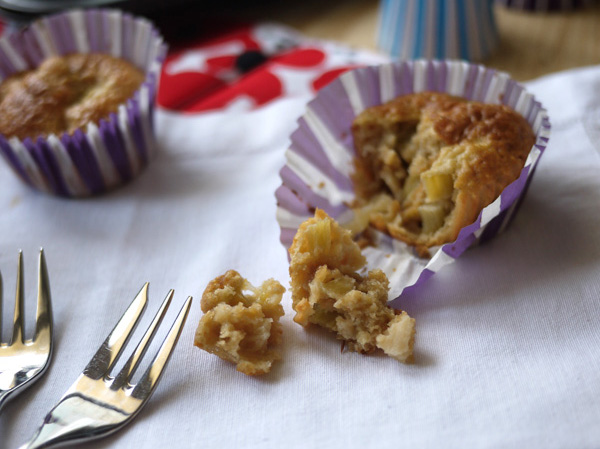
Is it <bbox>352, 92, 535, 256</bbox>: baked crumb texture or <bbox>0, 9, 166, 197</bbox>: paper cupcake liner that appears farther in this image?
<bbox>0, 9, 166, 197</bbox>: paper cupcake liner

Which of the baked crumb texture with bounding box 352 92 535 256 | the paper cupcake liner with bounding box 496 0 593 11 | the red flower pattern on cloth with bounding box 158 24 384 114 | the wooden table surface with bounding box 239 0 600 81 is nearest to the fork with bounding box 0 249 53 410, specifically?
the baked crumb texture with bounding box 352 92 535 256

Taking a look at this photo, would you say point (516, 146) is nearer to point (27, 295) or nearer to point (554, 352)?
point (554, 352)

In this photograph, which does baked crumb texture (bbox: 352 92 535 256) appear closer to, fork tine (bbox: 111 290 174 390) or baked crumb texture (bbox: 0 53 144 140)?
fork tine (bbox: 111 290 174 390)

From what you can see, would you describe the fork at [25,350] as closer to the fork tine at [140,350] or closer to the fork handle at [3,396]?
the fork handle at [3,396]

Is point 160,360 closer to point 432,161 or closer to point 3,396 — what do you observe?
point 3,396

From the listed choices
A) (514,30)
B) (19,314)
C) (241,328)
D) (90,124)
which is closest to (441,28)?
(514,30)

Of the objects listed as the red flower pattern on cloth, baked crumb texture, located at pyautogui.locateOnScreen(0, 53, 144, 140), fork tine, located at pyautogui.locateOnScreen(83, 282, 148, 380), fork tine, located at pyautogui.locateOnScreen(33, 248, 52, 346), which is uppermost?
baked crumb texture, located at pyautogui.locateOnScreen(0, 53, 144, 140)

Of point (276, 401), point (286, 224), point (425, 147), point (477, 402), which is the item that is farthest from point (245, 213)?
point (477, 402)
